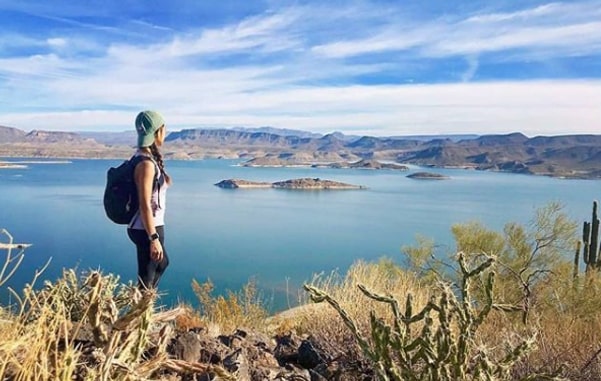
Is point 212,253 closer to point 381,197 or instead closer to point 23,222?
point 23,222

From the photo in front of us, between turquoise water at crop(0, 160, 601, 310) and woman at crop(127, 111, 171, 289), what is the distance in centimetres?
842

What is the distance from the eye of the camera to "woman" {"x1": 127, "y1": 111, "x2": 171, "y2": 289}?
3.22 meters

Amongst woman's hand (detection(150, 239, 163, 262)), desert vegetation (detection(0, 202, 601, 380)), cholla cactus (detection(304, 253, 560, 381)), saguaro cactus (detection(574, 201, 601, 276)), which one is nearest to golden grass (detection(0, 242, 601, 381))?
desert vegetation (detection(0, 202, 601, 380))

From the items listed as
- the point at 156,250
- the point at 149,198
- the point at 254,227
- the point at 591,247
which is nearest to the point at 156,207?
the point at 149,198

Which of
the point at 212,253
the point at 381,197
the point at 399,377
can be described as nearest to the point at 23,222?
the point at 212,253

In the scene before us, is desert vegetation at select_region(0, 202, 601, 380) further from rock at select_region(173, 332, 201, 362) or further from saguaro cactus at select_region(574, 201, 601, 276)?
saguaro cactus at select_region(574, 201, 601, 276)

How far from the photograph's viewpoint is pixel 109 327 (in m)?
1.80

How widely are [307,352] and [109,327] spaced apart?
1.38 meters

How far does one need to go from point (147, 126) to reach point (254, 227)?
31740 mm

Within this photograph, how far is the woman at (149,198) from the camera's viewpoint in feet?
10.6

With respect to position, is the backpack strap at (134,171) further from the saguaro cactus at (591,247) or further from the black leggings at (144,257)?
the saguaro cactus at (591,247)

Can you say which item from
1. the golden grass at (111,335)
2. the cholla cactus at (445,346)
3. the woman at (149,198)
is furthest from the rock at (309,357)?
the cholla cactus at (445,346)

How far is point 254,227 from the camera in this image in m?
34.9

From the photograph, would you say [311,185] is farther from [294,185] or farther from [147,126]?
[147,126]
